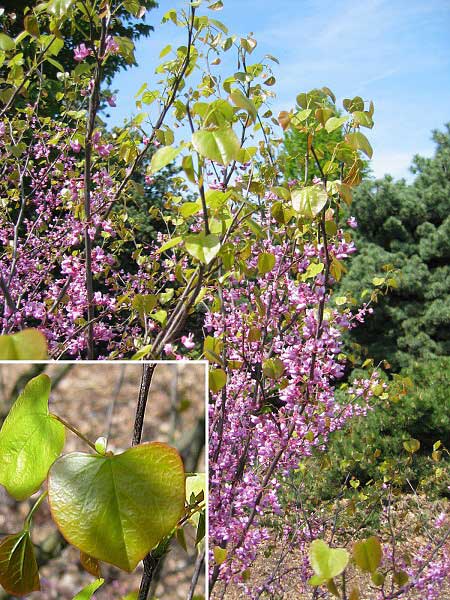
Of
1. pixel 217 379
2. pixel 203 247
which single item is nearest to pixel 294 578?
pixel 217 379

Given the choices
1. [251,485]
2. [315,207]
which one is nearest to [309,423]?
[251,485]

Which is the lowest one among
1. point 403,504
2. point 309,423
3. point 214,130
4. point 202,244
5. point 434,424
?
point 403,504

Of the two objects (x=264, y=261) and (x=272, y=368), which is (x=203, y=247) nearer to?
(x=264, y=261)

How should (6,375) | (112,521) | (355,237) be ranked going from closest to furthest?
(112,521)
(6,375)
(355,237)

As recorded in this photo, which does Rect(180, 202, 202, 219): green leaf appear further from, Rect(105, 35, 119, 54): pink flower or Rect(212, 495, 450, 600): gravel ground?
Rect(212, 495, 450, 600): gravel ground

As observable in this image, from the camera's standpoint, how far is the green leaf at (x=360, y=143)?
46.9 inches

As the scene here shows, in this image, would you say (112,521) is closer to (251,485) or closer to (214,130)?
(214,130)

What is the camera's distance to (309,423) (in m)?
1.86

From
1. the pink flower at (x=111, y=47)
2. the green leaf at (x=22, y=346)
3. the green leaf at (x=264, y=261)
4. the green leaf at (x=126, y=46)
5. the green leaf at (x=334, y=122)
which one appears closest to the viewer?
the green leaf at (x=22, y=346)

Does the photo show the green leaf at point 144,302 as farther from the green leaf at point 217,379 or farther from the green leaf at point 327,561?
the green leaf at point 327,561

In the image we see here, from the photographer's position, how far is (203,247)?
0.96 meters

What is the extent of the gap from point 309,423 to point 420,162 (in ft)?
25.8

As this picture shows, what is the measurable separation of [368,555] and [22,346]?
756mm

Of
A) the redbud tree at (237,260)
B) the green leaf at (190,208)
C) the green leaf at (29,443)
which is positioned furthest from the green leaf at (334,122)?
the green leaf at (29,443)
